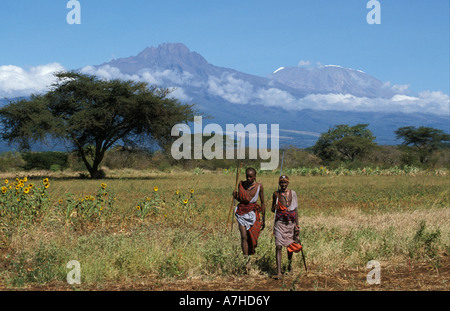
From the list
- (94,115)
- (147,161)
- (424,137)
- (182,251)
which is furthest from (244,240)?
(424,137)

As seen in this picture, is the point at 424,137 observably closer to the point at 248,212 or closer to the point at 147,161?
the point at 147,161

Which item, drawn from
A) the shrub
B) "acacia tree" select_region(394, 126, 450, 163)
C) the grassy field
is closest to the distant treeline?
the shrub

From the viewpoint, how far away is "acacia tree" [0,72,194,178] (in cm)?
3102

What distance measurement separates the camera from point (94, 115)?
3216 cm

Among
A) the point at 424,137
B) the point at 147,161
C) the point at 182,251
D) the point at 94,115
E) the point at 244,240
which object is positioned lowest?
the point at 147,161

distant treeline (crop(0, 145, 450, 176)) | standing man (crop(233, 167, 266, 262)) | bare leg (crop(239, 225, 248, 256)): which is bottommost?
distant treeline (crop(0, 145, 450, 176))

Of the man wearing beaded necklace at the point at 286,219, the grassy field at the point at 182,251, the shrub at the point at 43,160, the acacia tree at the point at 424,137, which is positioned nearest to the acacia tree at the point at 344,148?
the acacia tree at the point at 424,137

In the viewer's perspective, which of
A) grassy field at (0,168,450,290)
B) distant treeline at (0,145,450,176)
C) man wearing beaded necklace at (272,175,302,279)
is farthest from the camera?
distant treeline at (0,145,450,176)

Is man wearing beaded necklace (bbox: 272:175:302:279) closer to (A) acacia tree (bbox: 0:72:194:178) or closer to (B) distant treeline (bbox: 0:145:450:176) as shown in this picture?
(A) acacia tree (bbox: 0:72:194:178)

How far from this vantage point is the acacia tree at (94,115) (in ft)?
102

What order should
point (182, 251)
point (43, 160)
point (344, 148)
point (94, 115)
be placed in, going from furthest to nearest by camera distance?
point (344, 148)
point (43, 160)
point (94, 115)
point (182, 251)

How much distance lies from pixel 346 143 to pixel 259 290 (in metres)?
A: 55.5

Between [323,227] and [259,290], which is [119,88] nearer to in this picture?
[323,227]
